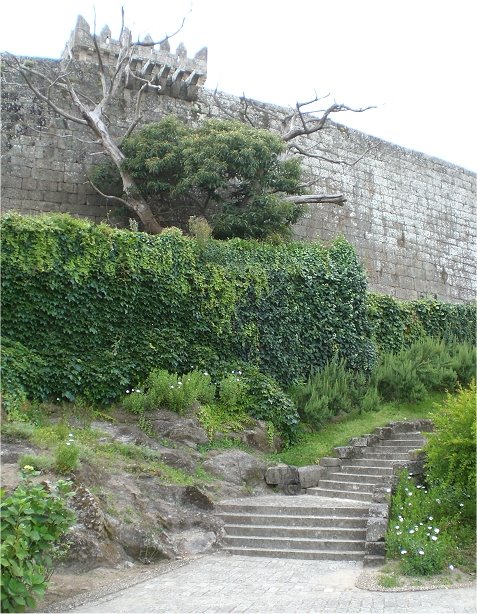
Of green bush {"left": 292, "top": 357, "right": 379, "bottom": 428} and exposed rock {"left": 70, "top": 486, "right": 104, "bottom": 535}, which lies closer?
exposed rock {"left": 70, "top": 486, "right": 104, "bottom": 535}

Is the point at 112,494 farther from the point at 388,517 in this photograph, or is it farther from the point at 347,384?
the point at 347,384

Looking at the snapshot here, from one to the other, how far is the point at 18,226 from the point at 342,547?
5.60 metres

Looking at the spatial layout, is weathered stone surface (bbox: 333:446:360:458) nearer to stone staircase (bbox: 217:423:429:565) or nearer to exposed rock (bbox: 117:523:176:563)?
stone staircase (bbox: 217:423:429:565)

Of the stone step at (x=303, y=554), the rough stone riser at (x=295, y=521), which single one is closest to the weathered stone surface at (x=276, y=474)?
the rough stone riser at (x=295, y=521)

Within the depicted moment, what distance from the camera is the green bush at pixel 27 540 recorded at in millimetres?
4535

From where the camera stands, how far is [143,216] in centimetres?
1283

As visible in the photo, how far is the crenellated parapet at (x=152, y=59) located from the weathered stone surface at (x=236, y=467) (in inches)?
321

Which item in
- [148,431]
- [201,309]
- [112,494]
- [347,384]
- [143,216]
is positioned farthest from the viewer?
[143,216]

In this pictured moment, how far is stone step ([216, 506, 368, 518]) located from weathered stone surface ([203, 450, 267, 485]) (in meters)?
0.72

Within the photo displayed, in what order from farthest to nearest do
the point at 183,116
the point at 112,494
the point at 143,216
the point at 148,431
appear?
the point at 183,116, the point at 143,216, the point at 148,431, the point at 112,494

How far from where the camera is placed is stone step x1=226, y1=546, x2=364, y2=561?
6.88 metres

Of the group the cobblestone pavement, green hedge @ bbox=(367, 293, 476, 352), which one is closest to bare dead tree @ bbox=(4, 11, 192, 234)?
green hedge @ bbox=(367, 293, 476, 352)

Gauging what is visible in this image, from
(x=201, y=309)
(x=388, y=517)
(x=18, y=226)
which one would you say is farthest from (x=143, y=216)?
(x=388, y=517)

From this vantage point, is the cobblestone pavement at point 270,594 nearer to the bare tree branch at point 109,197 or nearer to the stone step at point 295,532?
the stone step at point 295,532
